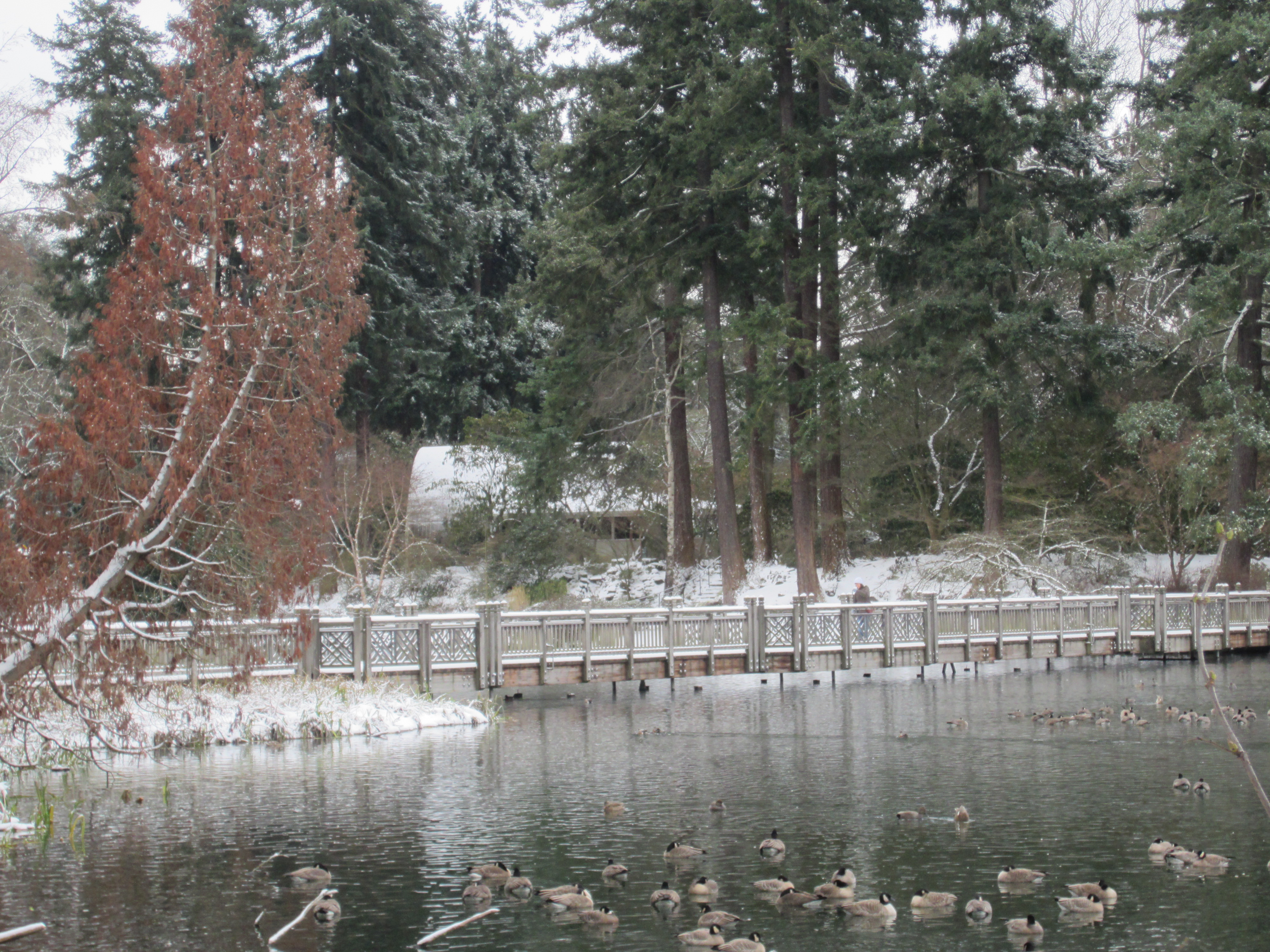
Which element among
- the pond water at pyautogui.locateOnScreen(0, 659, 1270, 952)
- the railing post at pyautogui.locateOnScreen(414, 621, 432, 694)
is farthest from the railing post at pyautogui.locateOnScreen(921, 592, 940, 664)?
the railing post at pyautogui.locateOnScreen(414, 621, 432, 694)

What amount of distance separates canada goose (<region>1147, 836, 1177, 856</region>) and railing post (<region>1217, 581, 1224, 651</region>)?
20.6m

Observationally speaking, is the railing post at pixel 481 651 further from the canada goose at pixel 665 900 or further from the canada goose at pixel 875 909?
the canada goose at pixel 875 909

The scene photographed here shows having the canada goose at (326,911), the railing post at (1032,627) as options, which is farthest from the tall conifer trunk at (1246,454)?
the canada goose at (326,911)

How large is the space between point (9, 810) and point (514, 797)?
526cm

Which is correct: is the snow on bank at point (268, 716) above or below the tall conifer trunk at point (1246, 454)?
below

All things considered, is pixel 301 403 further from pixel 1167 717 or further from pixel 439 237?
pixel 439 237

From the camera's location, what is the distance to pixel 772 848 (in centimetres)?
1181

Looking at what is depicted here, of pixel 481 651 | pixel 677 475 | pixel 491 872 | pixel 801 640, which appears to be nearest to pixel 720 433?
pixel 677 475

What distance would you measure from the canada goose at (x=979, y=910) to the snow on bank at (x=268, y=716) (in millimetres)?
10638

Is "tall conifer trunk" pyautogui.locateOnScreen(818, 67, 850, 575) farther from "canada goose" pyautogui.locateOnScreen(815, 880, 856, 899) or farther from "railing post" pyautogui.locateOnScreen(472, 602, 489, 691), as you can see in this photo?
"canada goose" pyautogui.locateOnScreen(815, 880, 856, 899)

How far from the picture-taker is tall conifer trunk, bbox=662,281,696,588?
131ft

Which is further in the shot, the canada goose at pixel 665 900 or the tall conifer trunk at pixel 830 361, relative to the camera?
the tall conifer trunk at pixel 830 361

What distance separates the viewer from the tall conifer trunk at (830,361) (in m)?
32.5

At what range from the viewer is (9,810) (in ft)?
44.9
